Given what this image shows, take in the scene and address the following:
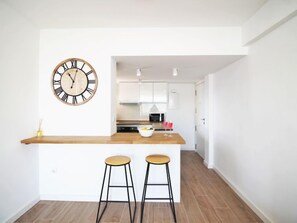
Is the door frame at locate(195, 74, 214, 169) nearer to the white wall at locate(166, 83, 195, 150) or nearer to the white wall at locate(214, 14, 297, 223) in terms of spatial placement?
the white wall at locate(214, 14, 297, 223)

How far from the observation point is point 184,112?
16.3ft

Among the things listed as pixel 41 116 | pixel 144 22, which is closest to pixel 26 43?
pixel 41 116

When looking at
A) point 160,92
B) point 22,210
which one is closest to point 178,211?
point 22,210

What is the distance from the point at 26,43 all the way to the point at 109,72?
3.82 feet

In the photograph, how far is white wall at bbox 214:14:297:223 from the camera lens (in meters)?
1.54

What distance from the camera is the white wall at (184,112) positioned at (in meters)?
4.94

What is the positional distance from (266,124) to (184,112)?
3096 mm

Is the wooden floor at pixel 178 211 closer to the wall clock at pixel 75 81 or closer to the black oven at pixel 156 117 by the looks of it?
the wall clock at pixel 75 81

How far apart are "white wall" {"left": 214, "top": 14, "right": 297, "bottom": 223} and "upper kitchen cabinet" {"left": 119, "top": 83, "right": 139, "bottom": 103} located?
8.53 feet

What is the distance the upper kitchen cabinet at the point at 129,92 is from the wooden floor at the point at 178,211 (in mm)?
2889

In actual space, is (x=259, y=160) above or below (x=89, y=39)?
below

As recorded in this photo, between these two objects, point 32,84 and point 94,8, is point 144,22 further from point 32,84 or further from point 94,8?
point 32,84

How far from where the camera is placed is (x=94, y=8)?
1827 millimetres

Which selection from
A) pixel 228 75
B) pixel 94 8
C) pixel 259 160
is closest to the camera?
pixel 94 8
